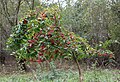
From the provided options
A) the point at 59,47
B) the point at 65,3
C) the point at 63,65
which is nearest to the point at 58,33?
the point at 59,47

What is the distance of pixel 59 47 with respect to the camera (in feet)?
13.8

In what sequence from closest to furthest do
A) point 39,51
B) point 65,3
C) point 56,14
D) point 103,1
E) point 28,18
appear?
point 39,51 < point 56,14 < point 28,18 < point 103,1 < point 65,3

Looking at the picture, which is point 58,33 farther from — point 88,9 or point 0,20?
point 0,20

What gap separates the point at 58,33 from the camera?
4227mm

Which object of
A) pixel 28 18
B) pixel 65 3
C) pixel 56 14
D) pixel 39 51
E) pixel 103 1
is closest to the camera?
pixel 39 51

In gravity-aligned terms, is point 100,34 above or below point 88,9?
below

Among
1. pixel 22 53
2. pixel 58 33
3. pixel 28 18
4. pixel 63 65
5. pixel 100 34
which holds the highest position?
pixel 28 18

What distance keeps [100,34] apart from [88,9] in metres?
1.38

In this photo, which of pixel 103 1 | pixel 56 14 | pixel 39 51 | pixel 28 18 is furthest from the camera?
pixel 103 1

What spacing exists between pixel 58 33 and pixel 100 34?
8256 mm

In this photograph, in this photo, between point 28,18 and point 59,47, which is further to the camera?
point 28,18

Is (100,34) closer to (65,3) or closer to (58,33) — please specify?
(65,3)

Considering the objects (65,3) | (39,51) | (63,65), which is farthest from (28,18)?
(65,3)

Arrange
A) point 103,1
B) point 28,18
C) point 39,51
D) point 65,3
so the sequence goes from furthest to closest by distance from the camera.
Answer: point 65,3 < point 103,1 < point 28,18 < point 39,51
